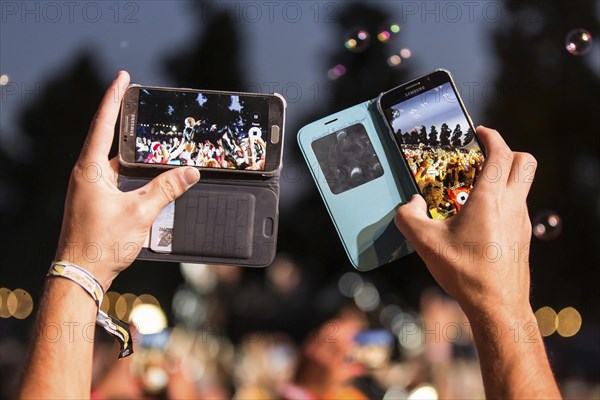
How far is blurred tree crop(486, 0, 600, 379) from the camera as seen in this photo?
6.55 m

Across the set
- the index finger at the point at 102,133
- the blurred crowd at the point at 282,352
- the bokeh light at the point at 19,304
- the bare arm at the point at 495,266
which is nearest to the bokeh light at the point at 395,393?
the blurred crowd at the point at 282,352

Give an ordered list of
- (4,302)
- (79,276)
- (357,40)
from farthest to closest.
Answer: (4,302), (357,40), (79,276)

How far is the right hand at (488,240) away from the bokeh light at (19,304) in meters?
6.40

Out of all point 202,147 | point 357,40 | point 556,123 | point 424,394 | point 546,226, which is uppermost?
point 357,40

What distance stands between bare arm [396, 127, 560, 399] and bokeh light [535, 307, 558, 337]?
5.38 m

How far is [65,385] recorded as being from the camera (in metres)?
1.28

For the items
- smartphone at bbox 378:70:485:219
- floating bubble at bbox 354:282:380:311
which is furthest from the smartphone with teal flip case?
floating bubble at bbox 354:282:380:311

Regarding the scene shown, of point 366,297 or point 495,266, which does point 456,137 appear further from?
point 366,297

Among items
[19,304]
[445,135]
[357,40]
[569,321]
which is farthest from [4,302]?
[445,135]

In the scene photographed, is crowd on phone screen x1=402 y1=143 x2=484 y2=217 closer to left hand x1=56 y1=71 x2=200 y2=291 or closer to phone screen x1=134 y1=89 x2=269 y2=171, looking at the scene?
phone screen x1=134 y1=89 x2=269 y2=171

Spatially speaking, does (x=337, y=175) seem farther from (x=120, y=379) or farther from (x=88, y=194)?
(x=120, y=379)

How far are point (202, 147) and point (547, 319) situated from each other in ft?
20.6

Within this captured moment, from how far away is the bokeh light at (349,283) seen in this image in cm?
682

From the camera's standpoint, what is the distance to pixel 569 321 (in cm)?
796
